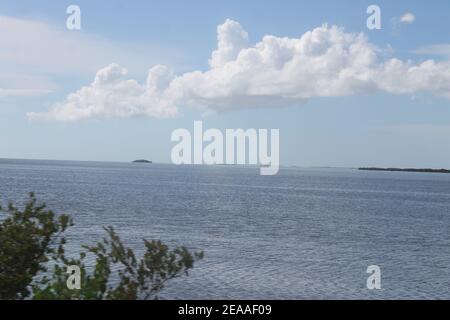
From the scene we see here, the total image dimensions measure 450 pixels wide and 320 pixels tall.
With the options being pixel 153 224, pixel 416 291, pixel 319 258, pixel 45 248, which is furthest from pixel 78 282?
pixel 153 224

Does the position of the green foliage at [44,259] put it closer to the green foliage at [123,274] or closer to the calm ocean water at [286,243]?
the green foliage at [123,274]

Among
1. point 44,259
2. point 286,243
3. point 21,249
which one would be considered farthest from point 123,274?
point 286,243

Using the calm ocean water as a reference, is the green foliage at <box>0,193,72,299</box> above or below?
above

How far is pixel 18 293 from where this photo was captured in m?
13.8

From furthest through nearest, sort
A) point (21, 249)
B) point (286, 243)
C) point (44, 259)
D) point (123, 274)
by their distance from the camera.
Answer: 1. point (286, 243)
2. point (44, 259)
3. point (21, 249)
4. point (123, 274)

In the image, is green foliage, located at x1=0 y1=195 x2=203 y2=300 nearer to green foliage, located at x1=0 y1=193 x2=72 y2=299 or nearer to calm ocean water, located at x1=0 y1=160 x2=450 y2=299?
green foliage, located at x1=0 y1=193 x2=72 y2=299

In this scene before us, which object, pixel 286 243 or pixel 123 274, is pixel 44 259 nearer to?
pixel 123 274

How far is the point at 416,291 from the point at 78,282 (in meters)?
22.8

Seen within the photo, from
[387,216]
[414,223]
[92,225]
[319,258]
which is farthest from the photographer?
[387,216]

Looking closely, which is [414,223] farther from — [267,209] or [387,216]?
[267,209]

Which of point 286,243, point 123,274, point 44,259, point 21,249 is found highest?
point 21,249

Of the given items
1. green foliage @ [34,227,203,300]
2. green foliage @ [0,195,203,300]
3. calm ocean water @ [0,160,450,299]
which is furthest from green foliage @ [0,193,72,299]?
calm ocean water @ [0,160,450,299]
